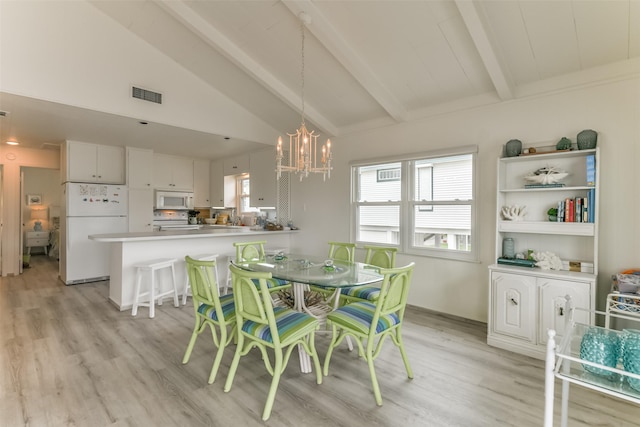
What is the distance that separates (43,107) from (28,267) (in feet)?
16.1

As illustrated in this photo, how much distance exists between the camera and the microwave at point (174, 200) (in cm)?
646

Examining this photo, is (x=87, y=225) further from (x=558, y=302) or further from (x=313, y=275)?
(x=558, y=302)

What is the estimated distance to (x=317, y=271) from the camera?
274 cm

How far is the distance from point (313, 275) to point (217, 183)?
5.31 meters

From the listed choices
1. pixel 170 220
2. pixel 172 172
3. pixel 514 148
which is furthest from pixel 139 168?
pixel 514 148

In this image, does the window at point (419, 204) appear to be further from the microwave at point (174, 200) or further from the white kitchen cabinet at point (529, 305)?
the microwave at point (174, 200)

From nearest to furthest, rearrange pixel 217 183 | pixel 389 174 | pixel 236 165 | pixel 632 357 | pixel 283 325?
pixel 632 357
pixel 283 325
pixel 389 174
pixel 236 165
pixel 217 183

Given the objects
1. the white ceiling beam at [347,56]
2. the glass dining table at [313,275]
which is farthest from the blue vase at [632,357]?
the white ceiling beam at [347,56]

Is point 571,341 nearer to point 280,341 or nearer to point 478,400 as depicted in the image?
point 478,400

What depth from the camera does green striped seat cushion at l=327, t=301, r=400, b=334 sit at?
85.6 inches

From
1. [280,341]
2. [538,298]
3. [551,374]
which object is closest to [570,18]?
[538,298]

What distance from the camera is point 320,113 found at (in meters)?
4.62

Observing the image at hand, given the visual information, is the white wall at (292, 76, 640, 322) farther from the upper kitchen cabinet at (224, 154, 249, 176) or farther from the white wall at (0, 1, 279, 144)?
the white wall at (0, 1, 279, 144)

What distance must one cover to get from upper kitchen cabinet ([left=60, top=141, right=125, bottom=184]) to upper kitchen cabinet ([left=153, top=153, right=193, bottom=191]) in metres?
0.78
